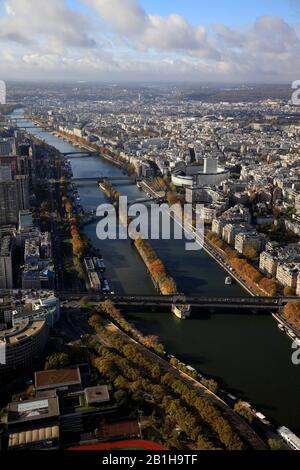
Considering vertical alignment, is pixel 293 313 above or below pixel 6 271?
below

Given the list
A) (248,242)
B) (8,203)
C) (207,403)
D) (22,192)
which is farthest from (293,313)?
(22,192)

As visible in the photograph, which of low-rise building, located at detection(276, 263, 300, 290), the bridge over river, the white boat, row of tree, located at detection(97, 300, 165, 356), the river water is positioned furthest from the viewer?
low-rise building, located at detection(276, 263, 300, 290)

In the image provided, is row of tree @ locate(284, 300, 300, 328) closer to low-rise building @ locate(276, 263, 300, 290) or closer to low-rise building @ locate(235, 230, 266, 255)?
low-rise building @ locate(276, 263, 300, 290)

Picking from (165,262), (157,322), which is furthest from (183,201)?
(157,322)

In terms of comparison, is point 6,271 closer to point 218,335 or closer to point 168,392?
point 218,335

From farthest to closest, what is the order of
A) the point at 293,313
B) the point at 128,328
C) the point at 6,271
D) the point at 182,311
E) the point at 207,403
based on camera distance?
the point at 6,271
the point at 182,311
the point at 293,313
the point at 128,328
the point at 207,403

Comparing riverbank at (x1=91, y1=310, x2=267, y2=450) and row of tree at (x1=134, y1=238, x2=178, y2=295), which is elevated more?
row of tree at (x1=134, y1=238, x2=178, y2=295)

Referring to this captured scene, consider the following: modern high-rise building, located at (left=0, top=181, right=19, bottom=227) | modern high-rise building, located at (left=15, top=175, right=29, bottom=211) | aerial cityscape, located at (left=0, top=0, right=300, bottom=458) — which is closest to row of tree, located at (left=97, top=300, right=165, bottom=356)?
aerial cityscape, located at (left=0, top=0, right=300, bottom=458)

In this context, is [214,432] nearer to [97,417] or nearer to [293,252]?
[97,417]
